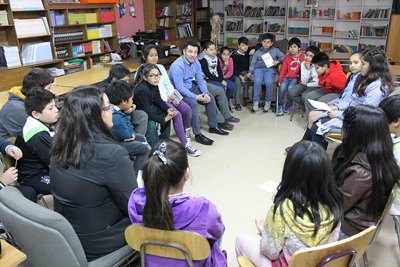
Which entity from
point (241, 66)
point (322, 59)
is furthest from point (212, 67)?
point (322, 59)

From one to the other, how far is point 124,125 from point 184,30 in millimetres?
5158

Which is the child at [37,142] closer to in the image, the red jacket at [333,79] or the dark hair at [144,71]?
the dark hair at [144,71]

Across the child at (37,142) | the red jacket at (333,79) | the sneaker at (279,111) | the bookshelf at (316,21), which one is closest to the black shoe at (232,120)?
the sneaker at (279,111)

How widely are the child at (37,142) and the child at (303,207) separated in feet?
4.73

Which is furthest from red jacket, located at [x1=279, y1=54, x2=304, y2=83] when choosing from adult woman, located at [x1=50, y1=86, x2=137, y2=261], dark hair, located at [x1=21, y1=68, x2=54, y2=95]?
adult woman, located at [x1=50, y1=86, x2=137, y2=261]

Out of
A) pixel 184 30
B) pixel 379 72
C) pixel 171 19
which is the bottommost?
pixel 379 72

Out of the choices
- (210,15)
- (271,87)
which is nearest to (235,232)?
(271,87)

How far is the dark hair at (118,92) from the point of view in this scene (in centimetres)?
272

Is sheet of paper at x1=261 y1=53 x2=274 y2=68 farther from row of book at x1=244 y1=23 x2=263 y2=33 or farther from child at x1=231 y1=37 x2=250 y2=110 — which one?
row of book at x1=244 y1=23 x2=263 y2=33

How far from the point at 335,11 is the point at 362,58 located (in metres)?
4.27

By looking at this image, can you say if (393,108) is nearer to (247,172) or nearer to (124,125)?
(247,172)

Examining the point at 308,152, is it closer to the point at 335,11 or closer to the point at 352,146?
the point at 352,146

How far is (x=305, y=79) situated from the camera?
4.45 meters

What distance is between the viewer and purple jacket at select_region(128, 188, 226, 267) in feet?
4.27
